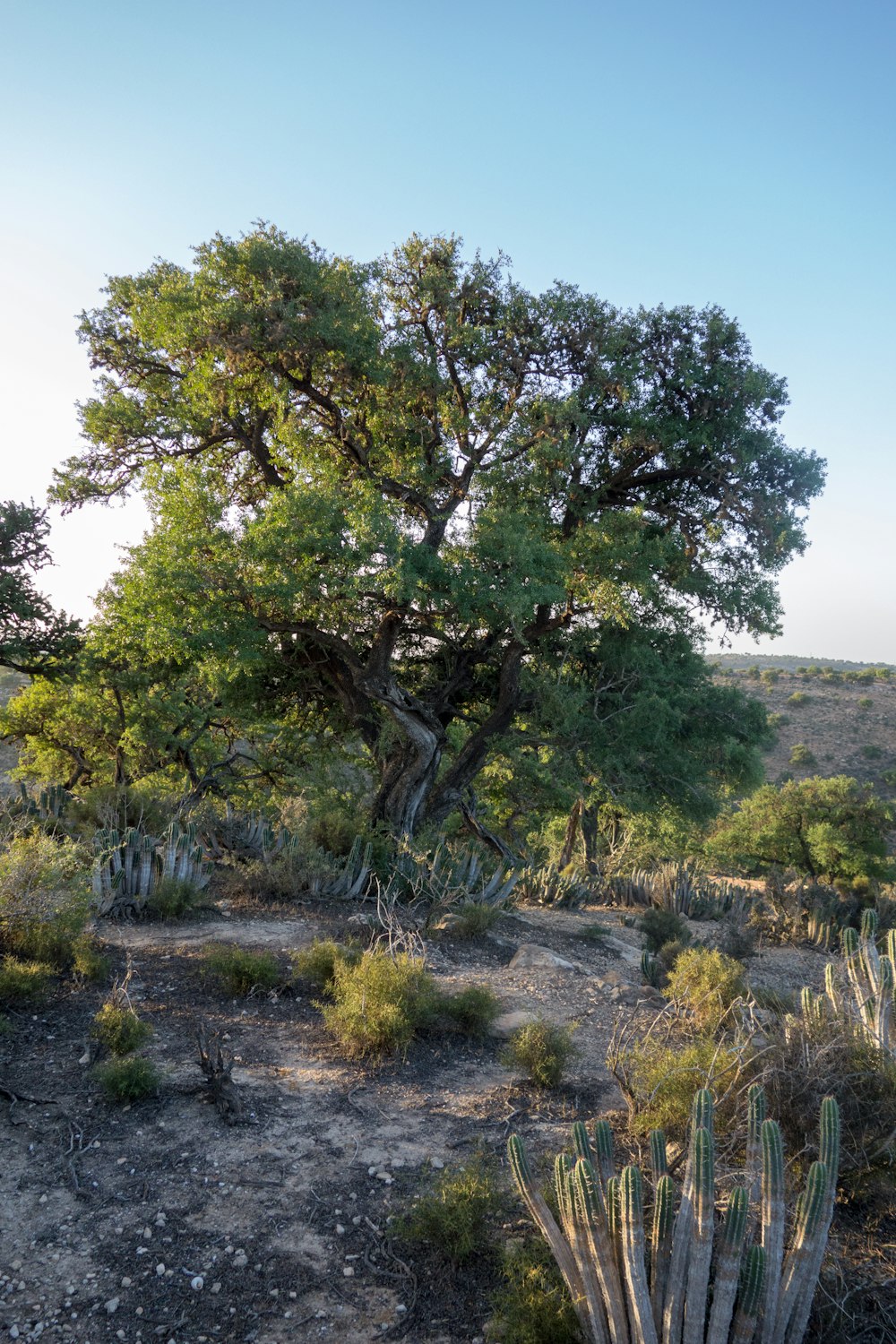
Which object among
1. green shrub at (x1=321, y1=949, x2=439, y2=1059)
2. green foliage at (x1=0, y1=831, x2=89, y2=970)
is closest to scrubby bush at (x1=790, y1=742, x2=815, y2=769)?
green shrub at (x1=321, y1=949, x2=439, y2=1059)

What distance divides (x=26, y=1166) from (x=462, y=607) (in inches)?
330

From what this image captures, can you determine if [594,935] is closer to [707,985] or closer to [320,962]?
[707,985]

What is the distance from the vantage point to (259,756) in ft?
52.0

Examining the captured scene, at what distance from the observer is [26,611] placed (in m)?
8.78

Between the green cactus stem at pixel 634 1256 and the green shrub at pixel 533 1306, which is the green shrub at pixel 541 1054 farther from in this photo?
the green cactus stem at pixel 634 1256

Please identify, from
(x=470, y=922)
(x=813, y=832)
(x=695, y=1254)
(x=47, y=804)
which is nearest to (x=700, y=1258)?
(x=695, y=1254)

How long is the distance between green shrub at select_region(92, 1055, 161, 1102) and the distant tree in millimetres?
4917

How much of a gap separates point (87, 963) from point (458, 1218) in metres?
4.41

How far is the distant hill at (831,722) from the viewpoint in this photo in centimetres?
4262

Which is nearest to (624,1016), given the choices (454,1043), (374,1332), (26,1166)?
(454,1043)

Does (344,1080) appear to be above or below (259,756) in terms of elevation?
below

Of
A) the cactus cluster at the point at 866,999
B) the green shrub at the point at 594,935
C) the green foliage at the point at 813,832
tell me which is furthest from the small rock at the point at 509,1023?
the green foliage at the point at 813,832

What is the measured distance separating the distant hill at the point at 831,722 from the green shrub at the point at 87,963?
116ft

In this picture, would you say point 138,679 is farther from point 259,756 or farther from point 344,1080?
point 344,1080
